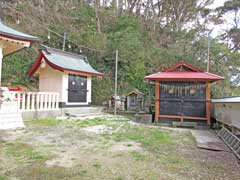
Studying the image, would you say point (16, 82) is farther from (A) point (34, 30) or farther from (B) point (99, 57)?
(B) point (99, 57)

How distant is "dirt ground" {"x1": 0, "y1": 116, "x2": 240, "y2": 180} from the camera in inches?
105

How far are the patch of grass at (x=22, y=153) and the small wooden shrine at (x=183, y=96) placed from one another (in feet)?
17.7

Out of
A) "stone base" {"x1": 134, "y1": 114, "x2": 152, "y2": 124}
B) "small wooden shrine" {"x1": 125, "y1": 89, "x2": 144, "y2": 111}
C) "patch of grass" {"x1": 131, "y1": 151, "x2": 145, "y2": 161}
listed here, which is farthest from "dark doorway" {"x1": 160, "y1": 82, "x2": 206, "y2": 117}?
"patch of grass" {"x1": 131, "y1": 151, "x2": 145, "y2": 161}

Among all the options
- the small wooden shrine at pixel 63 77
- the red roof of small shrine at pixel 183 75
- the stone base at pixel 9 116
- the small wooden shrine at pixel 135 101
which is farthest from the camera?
the small wooden shrine at pixel 135 101

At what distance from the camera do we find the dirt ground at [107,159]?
266 cm

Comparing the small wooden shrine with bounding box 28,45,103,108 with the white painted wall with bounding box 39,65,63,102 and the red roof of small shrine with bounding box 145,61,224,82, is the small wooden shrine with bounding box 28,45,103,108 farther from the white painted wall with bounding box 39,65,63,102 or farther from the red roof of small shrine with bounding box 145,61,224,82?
the red roof of small shrine with bounding box 145,61,224,82

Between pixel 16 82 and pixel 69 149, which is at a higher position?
pixel 16 82

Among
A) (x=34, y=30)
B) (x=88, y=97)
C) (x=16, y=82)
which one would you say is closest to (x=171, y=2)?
(x=34, y=30)

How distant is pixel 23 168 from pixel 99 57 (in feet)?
40.7

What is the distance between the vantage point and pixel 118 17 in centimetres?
1836

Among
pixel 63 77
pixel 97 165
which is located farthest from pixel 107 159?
pixel 63 77

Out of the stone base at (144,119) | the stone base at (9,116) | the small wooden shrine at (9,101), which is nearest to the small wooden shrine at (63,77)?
the small wooden shrine at (9,101)

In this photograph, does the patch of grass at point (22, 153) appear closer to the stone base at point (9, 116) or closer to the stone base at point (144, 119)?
the stone base at point (9, 116)

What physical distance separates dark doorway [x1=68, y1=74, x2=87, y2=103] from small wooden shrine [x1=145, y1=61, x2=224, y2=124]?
337 cm
